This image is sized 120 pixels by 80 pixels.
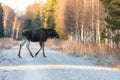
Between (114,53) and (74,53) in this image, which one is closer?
(114,53)

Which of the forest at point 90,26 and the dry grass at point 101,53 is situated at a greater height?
the forest at point 90,26

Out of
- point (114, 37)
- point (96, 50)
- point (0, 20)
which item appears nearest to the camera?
point (96, 50)

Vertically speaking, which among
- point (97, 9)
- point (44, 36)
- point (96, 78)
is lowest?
point (96, 78)

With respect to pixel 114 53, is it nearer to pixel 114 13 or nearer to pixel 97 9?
pixel 114 13

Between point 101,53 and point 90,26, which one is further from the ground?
point 90,26

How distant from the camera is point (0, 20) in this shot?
8144cm

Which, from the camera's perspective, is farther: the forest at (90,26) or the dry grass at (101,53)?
the forest at (90,26)

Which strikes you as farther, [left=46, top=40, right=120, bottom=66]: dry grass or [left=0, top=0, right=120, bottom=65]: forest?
[left=0, top=0, right=120, bottom=65]: forest

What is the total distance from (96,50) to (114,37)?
8.71ft

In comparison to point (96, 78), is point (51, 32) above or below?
above

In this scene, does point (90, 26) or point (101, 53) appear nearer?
point (101, 53)

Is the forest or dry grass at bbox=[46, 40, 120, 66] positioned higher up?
the forest

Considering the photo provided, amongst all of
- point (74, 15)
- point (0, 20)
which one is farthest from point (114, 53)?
point (0, 20)

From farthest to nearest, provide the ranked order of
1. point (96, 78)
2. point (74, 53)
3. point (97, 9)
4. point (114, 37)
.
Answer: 1. point (97, 9)
2. point (74, 53)
3. point (114, 37)
4. point (96, 78)
